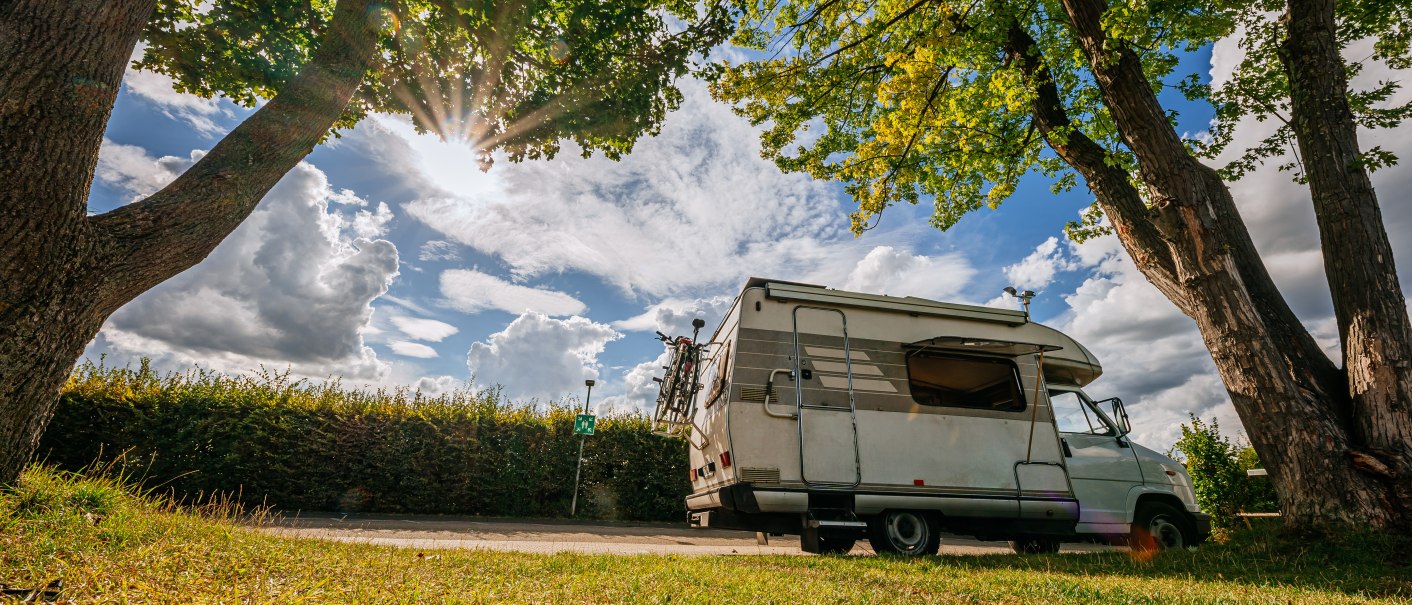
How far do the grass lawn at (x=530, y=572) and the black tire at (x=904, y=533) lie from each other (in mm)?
850

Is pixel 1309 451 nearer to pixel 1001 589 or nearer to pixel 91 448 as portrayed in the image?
pixel 1001 589

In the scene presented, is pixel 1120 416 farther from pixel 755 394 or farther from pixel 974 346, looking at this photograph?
pixel 755 394

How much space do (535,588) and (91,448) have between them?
1194cm

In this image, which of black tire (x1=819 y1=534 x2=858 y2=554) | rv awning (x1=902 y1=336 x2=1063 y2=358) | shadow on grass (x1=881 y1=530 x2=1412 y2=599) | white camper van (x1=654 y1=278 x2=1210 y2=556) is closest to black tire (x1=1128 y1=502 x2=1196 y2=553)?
white camper van (x1=654 y1=278 x2=1210 y2=556)

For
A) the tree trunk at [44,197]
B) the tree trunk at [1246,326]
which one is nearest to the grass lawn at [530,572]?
the tree trunk at [1246,326]

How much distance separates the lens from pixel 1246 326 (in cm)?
590

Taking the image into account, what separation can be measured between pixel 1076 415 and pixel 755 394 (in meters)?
4.59

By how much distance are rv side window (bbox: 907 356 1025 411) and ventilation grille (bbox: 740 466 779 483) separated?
2244 mm

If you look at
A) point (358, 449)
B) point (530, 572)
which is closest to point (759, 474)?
point (530, 572)

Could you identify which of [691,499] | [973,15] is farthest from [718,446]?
[973,15]

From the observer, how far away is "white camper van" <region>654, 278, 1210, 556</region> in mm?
6309

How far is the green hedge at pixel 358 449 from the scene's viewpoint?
10391mm

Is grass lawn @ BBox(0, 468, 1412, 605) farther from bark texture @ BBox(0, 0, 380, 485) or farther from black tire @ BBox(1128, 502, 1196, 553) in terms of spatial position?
black tire @ BBox(1128, 502, 1196, 553)

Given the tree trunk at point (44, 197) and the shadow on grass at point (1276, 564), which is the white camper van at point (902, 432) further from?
the tree trunk at point (44, 197)
